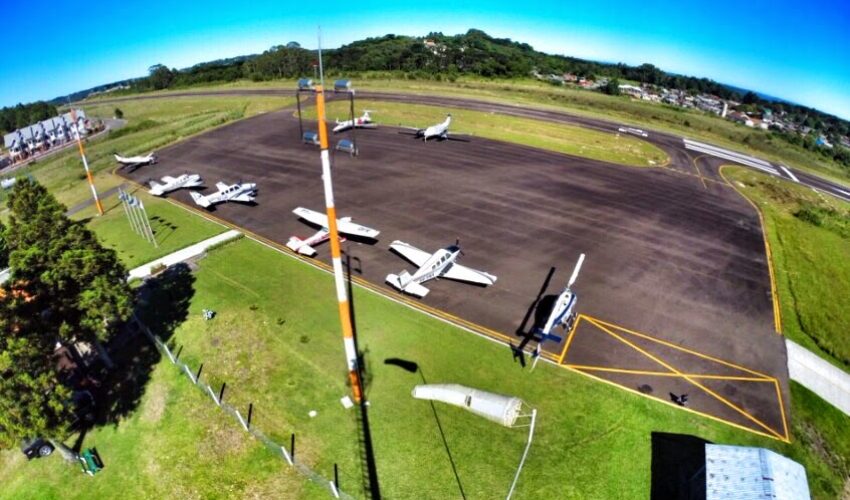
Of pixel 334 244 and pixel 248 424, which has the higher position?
pixel 334 244

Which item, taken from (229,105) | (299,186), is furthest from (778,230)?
(229,105)

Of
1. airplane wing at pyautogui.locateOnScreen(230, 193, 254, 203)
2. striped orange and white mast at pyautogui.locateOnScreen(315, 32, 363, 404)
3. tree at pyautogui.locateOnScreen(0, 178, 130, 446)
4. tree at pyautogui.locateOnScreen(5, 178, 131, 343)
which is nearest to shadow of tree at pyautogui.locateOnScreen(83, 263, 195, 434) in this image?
tree at pyautogui.locateOnScreen(0, 178, 130, 446)

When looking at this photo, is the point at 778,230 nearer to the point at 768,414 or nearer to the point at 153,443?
the point at 768,414

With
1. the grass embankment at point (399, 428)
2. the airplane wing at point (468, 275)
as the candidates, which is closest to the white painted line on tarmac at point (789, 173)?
the grass embankment at point (399, 428)

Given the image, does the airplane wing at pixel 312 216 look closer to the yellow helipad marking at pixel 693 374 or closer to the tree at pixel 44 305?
the tree at pixel 44 305

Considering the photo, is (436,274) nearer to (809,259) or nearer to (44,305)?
(44,305)

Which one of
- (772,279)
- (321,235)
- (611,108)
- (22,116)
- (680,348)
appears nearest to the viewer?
(680,348)

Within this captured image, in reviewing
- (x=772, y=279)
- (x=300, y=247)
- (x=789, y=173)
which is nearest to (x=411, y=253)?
(x=300, y=247)
